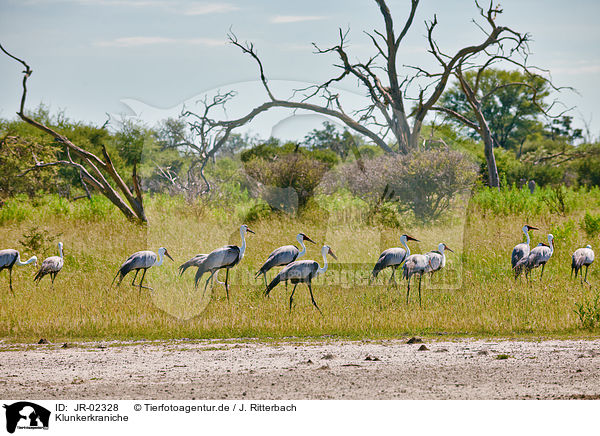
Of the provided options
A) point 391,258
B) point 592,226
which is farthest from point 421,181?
point 391,258

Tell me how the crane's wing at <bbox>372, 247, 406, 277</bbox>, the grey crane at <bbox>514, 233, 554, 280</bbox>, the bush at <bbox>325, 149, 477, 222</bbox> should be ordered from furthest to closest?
the bush at <bbox>325, 149, 477, 222</bbox> < the grey crane at <bbox>514, 233, 554, 280</bbox> < the crane's wing at <bbox>372, 247, 406, 277</bbox>

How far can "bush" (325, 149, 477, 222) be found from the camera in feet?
59.3

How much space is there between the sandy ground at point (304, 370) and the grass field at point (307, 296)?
0.62 metres

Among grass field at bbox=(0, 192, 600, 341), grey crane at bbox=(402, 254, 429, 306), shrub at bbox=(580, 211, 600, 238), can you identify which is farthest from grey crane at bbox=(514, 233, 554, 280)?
shrub at bbox=(580, 211, 600, 238)

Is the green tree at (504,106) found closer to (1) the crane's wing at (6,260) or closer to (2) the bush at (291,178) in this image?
(2) the bush at (291,178)

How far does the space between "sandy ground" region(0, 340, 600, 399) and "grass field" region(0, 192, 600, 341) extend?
2.03 ft

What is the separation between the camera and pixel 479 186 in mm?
21703

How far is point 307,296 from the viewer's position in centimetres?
1020

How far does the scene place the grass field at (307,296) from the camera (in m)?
8.91

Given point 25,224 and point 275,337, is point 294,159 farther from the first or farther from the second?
point 275,337

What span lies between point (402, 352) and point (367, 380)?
130 centimetres

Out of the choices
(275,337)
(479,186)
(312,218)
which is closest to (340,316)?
(275,337)

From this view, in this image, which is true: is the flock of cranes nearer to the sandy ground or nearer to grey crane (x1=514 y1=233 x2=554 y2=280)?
grey crane (x1=514 y1=233 x2=554 y2=280)

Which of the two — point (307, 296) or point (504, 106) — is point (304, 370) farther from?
point (504, 106)
